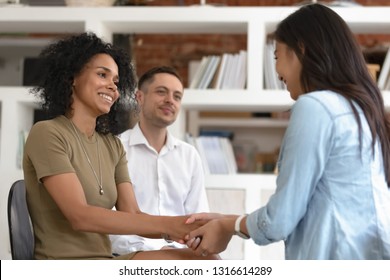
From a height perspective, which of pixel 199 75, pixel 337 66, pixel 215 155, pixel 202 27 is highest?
pixel 202 27

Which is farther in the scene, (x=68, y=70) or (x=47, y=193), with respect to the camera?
(x=68, y=70)

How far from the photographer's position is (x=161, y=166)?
2945 mm

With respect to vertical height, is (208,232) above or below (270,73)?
below

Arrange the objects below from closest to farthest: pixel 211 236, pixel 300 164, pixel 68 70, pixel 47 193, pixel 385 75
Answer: pixel 300 164, pixel 211 236, pixel 47 193, pixel 68 70, pixel 385 75

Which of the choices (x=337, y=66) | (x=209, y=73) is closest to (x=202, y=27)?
(x=209, y=73)

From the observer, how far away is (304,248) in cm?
153

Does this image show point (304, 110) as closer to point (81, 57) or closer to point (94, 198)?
point (94, 198)

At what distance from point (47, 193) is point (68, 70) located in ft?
1.35

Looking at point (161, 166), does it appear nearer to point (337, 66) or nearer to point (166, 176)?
point (166, 176)

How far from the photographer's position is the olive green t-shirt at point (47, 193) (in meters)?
1.87

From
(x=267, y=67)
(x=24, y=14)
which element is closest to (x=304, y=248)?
(x=267, y=67)

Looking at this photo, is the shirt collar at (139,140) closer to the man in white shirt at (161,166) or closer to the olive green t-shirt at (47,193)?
the man in white shirt at (161,166)

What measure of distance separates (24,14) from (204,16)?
995 mm

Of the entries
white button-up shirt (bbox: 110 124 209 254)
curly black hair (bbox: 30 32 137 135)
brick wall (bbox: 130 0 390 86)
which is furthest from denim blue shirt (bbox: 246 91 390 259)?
brick wall (bbox: 130 0 390 86)
